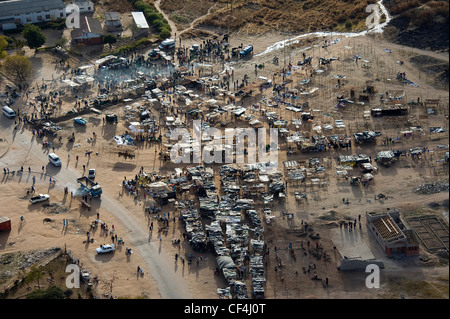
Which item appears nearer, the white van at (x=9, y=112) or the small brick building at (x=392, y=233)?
the small brick building at (x=392, y=233)

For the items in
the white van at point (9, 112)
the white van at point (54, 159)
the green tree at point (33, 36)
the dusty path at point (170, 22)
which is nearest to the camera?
the white van at point (54, 159)

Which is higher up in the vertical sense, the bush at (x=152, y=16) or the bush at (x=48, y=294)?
the bush at (x=152, y=16)

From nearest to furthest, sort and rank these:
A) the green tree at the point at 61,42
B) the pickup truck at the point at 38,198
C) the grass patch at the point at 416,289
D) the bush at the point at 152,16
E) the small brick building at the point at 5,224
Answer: the grass patch at the point at 416,289 → the small brick building at the point at 5,224 → the pickup truck at the point at 38,198 → the green tree at the point at 61,42 → the bush at the point at 152,16

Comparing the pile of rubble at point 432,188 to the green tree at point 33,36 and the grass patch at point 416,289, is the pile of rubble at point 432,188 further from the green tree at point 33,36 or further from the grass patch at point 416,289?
the green tree at point 33,36

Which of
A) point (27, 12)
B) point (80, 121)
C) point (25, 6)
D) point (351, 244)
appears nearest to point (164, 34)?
point (27, 12)

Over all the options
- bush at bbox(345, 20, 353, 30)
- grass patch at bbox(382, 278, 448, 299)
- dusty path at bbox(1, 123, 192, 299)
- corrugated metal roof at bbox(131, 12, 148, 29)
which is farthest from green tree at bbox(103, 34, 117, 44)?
grass patch at bbox(382, 278, 448, 299)

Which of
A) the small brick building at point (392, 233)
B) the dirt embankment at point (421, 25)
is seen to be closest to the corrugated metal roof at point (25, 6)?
the dirt embankment at point (421, 25)
